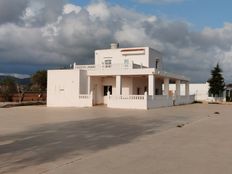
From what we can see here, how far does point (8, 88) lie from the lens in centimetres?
5684

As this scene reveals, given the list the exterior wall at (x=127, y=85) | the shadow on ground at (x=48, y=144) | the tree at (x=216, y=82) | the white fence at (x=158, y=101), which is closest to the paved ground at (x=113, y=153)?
the shadow on ground at (x=48, y=144)

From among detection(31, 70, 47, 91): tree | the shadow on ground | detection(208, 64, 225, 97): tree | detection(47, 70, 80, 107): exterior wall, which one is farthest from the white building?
detection(31, 70, 47, 91): tree

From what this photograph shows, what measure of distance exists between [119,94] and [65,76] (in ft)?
21.0

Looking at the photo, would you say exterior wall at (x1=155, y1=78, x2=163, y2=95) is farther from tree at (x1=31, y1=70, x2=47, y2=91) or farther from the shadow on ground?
the shadow on ground

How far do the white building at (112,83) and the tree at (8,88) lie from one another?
1855cm

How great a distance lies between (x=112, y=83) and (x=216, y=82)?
2513 cm

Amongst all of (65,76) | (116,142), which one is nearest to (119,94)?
(65,76)

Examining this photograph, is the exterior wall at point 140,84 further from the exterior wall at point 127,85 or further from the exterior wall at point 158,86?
the exterior wall at point 158,86

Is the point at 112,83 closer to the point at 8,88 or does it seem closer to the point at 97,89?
the point at 97,89

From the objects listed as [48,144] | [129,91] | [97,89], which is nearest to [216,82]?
[129,91]

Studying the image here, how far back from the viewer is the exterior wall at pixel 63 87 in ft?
124

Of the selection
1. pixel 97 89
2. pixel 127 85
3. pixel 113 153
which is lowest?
pixel 113 153

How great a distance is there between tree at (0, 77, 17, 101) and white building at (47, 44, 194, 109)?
18.6 meters

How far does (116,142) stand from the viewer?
11.7 metres
